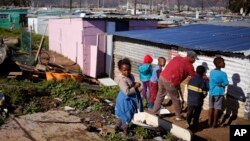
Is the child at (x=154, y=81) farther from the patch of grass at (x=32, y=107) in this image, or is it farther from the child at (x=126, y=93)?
the patch of grass at (x=32, y=107)

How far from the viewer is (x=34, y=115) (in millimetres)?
8586

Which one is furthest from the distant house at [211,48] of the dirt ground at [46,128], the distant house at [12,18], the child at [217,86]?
the distant house at [12,18]

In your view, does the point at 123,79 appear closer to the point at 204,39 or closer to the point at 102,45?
the point at 204,39

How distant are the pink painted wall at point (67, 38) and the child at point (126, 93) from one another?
10.9 m

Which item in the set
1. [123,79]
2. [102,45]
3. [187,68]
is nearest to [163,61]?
[187,68]

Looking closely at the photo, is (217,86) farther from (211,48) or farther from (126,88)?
(126,88)

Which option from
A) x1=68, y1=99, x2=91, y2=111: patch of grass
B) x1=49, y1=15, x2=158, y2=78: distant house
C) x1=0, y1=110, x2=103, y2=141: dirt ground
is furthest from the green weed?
x1=49, y1=15, x2=158, y2=78: distant house

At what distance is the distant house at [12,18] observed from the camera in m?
40.8

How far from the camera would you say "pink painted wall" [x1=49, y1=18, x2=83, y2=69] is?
59.6 ft

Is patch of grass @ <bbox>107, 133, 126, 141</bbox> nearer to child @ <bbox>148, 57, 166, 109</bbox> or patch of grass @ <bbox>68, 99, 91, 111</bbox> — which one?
patch of grass @ <bbox>68, 99, 91, 111</bbox>

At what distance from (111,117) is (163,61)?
6.38ft

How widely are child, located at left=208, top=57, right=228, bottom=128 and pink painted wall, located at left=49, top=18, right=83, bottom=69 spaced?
33.6ft

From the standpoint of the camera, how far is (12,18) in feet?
136

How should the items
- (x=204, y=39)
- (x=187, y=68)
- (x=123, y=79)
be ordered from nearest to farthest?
1. (x=123, y=79)
2. (x=187, y=68)
3. (x=204, y=39)
